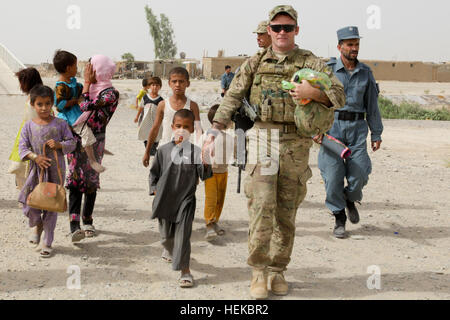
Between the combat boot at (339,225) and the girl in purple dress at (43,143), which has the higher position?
the girl in purple dress at (43,143)

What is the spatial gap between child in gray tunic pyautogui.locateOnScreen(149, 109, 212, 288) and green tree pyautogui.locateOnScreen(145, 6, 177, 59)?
74897 mm

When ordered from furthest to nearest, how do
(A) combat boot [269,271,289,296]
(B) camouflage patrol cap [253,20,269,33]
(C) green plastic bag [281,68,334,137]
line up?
(B) camouflage patrol cap [253,20,269,33], (A) combat boot [269,271,289,296], (C) green plastic bag [281,68,334,137]

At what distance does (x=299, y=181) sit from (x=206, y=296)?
3.90 feet

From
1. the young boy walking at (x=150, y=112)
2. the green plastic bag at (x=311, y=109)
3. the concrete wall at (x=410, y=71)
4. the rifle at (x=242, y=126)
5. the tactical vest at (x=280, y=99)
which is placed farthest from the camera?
the concrete wall at (x=410, y=71)

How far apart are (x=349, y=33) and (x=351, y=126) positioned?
1.04 meters

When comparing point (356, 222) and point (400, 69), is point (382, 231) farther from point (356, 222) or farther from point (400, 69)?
point (400, 69)

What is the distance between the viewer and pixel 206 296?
4191mm

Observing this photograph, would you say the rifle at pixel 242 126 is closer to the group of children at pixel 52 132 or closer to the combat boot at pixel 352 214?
the group of children at pixel 52 132

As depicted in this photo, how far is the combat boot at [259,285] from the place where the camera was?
13.6 feet

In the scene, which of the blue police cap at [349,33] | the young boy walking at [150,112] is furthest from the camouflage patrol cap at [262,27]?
the young boy walking at [150,112]

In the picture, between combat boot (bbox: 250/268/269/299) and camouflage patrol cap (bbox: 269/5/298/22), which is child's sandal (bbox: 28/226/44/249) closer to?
combat boot (bbox: 250/268/269/299)

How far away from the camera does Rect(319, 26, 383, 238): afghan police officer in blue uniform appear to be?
5984 mm

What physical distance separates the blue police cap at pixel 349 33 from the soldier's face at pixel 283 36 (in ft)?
6.17

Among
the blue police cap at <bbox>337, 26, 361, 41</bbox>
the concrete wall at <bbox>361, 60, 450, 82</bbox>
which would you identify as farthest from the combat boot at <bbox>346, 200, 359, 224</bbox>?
the concrete wall at <bbox>361, 60, 450, 82</bbox>
